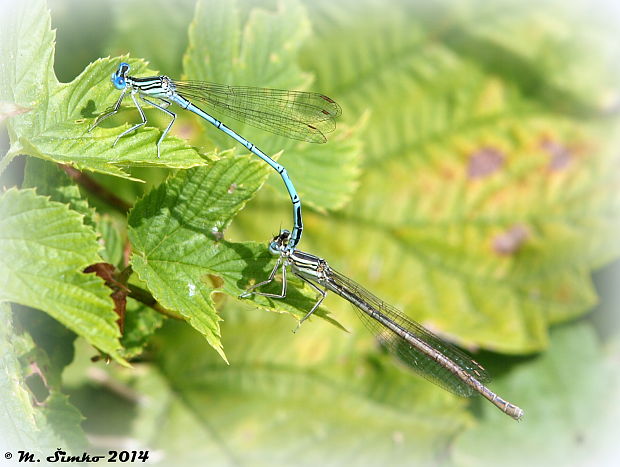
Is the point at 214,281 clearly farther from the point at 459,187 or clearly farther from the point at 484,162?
the point at 484,162

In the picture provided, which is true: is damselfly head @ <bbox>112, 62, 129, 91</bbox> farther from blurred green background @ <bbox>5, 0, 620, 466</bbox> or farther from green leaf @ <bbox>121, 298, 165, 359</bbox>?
blurred green background @ <bbox>5, 0, 620, 466</bbox>

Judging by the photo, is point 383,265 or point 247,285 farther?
point 383,265

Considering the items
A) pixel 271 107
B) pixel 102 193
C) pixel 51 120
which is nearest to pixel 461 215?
pixel 271 107

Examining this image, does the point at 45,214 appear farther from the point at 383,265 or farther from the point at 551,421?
the point at 551,421

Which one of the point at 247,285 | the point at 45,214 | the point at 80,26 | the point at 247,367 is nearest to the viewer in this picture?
the point at 45,214

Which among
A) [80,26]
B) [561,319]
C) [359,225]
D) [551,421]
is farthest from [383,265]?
[80,26]

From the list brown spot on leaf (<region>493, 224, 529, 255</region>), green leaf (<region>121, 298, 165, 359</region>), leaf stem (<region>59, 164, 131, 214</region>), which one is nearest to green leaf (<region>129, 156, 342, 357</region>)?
green leaf (<region>121, 298, 165, 359</region>)
